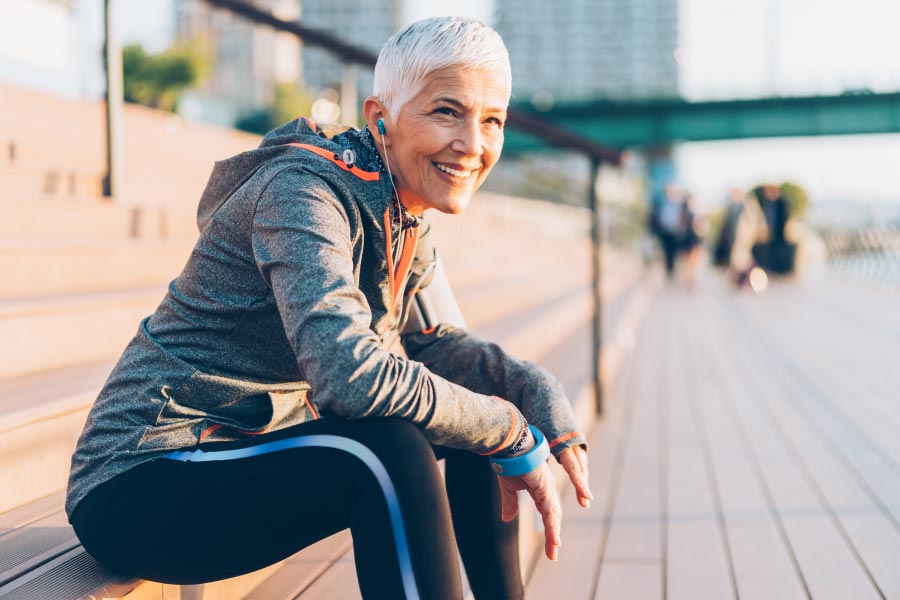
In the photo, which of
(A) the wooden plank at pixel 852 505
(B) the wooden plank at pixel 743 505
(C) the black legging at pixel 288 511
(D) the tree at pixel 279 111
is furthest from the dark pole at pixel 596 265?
(D) the tree at pixel 279 111

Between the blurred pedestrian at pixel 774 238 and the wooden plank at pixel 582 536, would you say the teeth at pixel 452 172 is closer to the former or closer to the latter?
the wooden plank at pixel 582 536

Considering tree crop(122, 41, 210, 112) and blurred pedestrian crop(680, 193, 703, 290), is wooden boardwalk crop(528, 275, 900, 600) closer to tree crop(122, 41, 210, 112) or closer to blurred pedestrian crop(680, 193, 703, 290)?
blurred pedestrian crop(680, 193, 703, 290)

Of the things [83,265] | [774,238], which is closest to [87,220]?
[83,265]

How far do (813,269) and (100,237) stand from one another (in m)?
14.5

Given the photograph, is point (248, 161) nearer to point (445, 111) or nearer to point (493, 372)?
point (445, 111)

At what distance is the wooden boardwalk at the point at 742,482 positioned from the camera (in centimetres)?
210

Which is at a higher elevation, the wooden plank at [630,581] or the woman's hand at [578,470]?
the woman's hand at [578,470]

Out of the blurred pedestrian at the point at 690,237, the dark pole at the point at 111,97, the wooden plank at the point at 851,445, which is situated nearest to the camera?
the wooden plank at the point at 851,445

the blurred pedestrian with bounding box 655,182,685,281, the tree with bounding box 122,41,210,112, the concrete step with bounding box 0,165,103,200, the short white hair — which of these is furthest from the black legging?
the tree with bounding box 122,41,210,112

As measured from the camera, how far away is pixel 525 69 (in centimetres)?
15125

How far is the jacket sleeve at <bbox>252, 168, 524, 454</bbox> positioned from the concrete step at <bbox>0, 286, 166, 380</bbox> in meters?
1.27

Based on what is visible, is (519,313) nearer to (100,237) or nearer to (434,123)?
(100,237)

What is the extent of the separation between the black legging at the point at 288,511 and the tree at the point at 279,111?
69.3 ft

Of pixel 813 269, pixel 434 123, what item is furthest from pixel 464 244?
pixel 813 269
